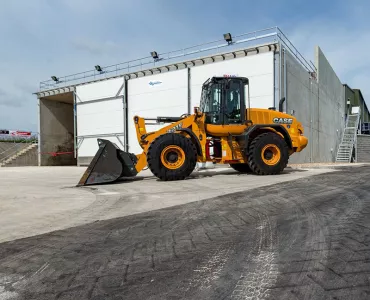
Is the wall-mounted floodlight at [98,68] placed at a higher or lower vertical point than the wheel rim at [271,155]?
higher

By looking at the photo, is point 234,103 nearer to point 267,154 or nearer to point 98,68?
point 267,154

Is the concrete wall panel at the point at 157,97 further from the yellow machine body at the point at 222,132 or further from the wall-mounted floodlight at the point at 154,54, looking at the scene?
the yellow machine body at the point at 222,132

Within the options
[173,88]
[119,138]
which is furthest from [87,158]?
[173,88]

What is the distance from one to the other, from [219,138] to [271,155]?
1.93m

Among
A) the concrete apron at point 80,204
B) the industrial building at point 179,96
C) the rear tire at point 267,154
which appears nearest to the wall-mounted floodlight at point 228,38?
the industrial building at point 179,96

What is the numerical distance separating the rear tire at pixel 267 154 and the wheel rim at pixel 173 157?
245 centimetres

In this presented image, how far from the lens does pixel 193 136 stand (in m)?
10.8

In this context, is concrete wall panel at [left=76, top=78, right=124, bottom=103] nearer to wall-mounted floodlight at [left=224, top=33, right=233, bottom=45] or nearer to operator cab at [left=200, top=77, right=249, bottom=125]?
wall-mounted floodlight at [left=224, top=33, right=233, bottom=45]

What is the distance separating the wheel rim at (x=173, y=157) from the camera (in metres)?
10.2

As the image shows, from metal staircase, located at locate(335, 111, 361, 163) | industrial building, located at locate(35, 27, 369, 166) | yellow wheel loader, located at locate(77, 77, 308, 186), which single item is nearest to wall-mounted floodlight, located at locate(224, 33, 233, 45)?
industrial building, located at locate(35, 27, 369, 166)

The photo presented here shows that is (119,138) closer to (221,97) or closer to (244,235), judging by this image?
(221,97)

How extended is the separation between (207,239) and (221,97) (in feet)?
26.0

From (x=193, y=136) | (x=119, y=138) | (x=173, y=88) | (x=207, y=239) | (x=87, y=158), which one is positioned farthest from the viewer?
(x=87, y=158)

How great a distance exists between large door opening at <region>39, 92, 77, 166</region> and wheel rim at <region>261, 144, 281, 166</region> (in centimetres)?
2234
